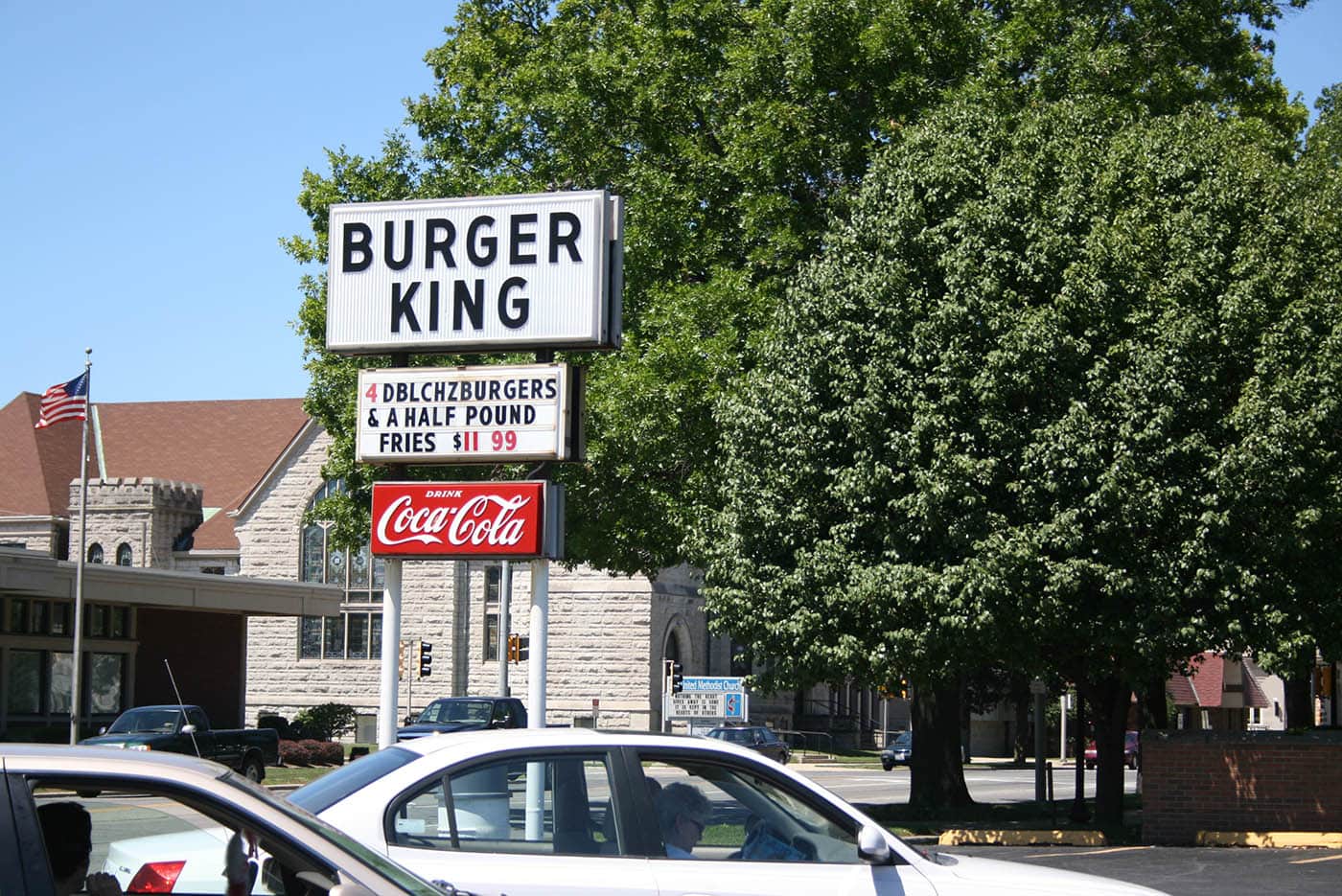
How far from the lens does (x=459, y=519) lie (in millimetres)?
15938

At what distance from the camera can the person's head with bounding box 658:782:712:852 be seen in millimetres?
7305

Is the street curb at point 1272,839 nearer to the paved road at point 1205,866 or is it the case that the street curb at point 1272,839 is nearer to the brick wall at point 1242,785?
the brick wall at point 1242,785

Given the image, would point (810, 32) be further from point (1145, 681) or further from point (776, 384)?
point (1145, 681)

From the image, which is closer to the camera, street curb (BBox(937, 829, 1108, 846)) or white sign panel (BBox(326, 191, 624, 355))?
white sign panel (BBox(326, 191, 624, 355))

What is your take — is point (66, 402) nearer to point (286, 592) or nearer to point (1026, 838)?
point (286, 592)

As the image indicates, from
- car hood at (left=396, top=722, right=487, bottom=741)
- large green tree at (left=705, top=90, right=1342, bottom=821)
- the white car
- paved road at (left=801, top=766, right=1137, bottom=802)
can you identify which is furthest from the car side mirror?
paved road at (left=801, top=766, right=1137, bottom=802)

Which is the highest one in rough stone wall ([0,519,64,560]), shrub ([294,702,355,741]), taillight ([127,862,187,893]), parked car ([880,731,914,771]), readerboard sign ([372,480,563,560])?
rough stone wall ([0,519,64,560])

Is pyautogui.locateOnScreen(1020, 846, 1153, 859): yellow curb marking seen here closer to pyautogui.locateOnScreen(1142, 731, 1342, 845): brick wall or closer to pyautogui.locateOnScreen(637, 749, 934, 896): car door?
pyautogui.locateOnScreen(1142, 731, 1342, 845): brick wall

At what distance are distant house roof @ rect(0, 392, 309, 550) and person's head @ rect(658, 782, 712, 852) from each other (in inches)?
2297

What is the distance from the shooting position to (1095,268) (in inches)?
811

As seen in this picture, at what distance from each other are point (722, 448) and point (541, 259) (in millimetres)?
8191

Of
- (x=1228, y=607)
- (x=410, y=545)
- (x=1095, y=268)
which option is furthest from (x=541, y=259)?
(x=1228, y=607)

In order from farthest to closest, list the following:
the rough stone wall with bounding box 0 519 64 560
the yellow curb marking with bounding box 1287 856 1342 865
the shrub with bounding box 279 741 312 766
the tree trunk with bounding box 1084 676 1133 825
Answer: the rough stone wall with bounding box 0 519 64 560, the shrub with bounding box 279 741 312 766, the tree trunk with bounding box 1084 676 1133 825, the yellow curb marking with bounding box 1287 856 1342 865

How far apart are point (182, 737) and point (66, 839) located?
26871mm
